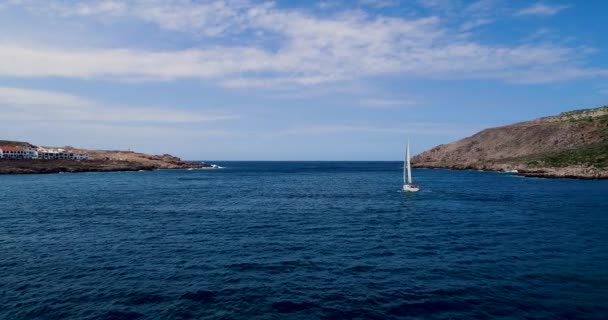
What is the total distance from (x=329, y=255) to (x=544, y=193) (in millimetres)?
70995

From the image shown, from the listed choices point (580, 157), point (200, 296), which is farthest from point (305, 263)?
point (580, 157)

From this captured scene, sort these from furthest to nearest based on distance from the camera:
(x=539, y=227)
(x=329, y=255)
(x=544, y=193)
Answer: (x=544, y=193)
(x=539, y=227)
(x=329, y=255)

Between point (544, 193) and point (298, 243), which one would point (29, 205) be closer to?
point (298, 243)

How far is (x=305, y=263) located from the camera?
3759cm

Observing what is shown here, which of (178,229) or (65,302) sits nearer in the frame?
(65,302)

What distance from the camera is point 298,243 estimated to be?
45531mm

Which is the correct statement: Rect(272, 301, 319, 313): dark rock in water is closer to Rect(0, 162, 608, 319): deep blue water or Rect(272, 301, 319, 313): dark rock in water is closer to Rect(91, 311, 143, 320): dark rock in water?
Rect(0, 162, 608, 319): deep blue water

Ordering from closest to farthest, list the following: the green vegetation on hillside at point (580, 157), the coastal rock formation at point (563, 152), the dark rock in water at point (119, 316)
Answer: the dark rock in water at point (119, 316) < the coastal rock formation at point (563, 152) < the green vegetation on hillside at point (580, 157)

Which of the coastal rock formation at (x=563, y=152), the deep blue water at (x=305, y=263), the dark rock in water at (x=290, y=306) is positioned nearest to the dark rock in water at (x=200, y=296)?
the deep blue water at (x=305, y=263)

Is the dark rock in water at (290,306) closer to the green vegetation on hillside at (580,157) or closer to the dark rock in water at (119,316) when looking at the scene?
the dark rock in water at (119,316)

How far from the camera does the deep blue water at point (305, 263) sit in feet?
90.1

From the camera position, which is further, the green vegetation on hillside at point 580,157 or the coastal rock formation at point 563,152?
the green vegetation on hillside at point 580,157

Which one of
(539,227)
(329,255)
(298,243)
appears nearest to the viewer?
(329,255)

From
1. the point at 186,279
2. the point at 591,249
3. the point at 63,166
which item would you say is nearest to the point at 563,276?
the point at 591,249
